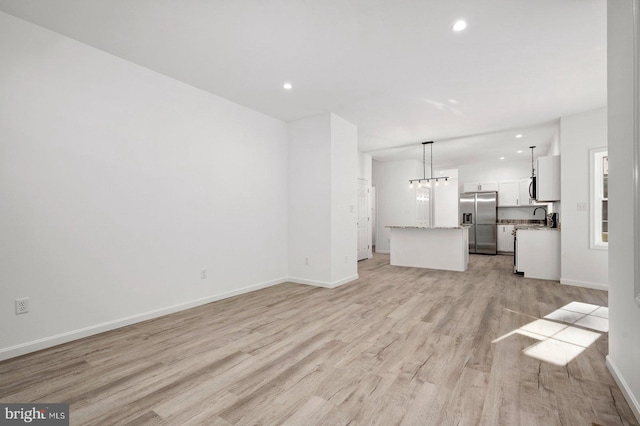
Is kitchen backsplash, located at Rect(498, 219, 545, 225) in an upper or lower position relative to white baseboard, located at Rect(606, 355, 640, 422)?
upper

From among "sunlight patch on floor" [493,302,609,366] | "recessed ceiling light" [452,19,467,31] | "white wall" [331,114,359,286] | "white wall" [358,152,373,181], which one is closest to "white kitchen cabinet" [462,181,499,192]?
"white wall" [358,152,373,181]

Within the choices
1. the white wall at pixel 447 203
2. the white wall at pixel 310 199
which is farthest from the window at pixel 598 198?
the white wall at pixel 447 203

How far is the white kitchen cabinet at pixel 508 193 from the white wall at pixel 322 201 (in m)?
6.19

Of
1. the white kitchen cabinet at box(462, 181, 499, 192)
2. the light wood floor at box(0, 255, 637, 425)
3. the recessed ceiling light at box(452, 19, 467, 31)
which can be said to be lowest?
the light wood floor at box(0, 255, 637, 425)

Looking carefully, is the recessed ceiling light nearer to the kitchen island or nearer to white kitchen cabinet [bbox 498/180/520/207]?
the kitchen island

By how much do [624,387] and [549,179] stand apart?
4514 millimetres

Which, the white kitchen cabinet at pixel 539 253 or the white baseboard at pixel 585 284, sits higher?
the white kitchen cabinet at pixel 539 253

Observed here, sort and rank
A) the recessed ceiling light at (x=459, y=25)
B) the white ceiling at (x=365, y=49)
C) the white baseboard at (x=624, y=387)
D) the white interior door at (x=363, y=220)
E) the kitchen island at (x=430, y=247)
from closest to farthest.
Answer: the white baseboard at (x=624, y=387), the white ceiling at (x=365, y=49), the recessed ceiling light at (x=459, y=25), the kitchen island at (x=430, y=247), the white interior door at (x=363, y=220)

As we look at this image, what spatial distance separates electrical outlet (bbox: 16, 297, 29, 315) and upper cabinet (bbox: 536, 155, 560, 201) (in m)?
7.36

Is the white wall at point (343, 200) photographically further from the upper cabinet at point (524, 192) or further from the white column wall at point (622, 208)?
the upper cabinet at point (524, 192)

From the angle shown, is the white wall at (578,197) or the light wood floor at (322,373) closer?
the light wood floor at (322,373)

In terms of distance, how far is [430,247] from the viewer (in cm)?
640

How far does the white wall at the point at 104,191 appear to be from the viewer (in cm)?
251

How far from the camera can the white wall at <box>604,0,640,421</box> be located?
1713 millimetres
